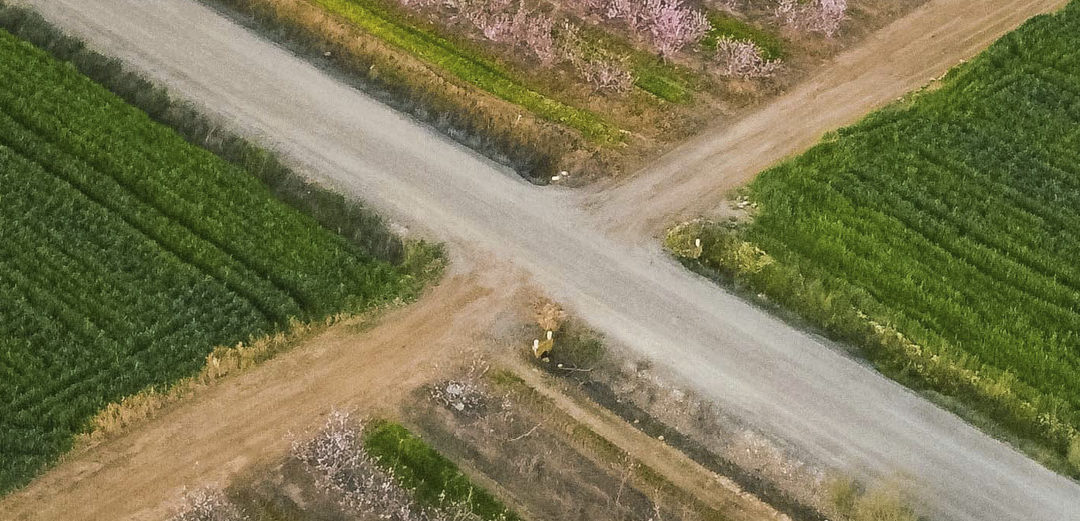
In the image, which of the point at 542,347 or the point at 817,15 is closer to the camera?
the point at 542,347

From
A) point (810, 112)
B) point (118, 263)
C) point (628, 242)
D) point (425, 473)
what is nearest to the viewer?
point (425, 473)

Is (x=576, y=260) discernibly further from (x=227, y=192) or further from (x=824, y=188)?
(x=227, y=192)

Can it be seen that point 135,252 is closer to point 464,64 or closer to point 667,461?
Result: point 464,64

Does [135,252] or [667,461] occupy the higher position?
[135,252]

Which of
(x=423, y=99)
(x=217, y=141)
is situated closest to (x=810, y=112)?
(x=423, y=99)

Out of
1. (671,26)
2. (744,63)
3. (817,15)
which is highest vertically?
(817,15)

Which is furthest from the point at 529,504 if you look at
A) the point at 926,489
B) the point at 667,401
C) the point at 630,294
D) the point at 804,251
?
the point at 804,251

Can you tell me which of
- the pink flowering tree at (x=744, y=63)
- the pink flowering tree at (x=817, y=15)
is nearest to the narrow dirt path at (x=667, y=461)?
the pink flowering tree at (x=744, y=63)

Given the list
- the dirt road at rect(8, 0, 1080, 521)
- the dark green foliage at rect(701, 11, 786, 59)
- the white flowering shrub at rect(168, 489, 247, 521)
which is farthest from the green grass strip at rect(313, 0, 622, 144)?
the white flowering shrub at rect(168, 489, 247, 521)

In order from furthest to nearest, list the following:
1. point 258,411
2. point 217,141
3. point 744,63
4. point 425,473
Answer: point 744,63
point 217,141
point 258,411
point 425,473

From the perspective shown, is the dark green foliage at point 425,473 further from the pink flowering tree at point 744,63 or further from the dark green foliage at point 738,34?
the dark green foliage at point 738,34
